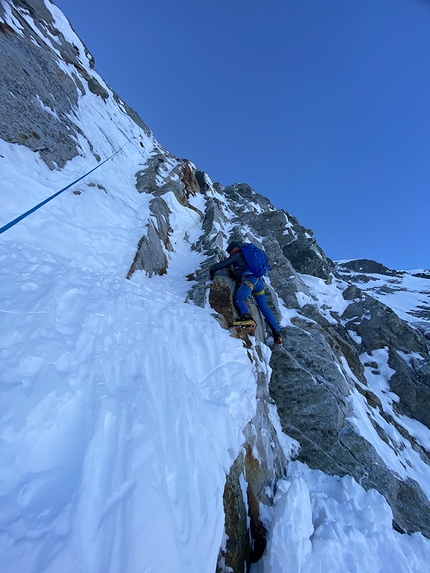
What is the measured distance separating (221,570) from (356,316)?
43.2ft

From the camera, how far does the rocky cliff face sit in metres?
4.46

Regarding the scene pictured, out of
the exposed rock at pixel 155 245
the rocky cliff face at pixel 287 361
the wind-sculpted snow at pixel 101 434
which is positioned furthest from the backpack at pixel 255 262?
the wind-sculpted snow at pixel 101 434

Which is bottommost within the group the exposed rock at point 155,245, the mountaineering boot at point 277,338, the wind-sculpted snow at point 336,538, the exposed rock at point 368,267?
the wind-sculpted snow at point 336,538

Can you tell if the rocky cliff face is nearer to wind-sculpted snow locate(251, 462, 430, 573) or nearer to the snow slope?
wind-sculpted snow locate(251, 462, 430, 573)

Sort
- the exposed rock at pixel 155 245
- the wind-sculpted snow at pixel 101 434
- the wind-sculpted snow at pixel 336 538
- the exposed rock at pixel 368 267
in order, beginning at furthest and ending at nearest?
the exposed rock at pixel 368 267
the exposed rock at pixel 155 245
the wind-sculpted snow at pixel 336 538
the wind-sculpted snow at pixel 101 434

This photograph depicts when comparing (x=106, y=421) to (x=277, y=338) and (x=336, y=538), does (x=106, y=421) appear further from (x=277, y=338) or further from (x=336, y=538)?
(x=277, y=338)

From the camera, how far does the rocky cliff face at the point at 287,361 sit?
14.6 ft

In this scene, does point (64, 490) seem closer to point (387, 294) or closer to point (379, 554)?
point (379, 554)

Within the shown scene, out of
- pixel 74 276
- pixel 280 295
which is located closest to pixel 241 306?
pixel 74 276

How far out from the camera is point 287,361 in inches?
261

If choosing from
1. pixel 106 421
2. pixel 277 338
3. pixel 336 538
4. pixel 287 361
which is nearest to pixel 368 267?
pixel 277 338

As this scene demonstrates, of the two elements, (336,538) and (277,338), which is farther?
(277,338)

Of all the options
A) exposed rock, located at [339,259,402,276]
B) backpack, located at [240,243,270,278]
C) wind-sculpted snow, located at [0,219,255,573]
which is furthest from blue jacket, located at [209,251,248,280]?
exposed rock, located at [339,259,402,276]

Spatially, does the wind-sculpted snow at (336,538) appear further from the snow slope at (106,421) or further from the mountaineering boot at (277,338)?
the mountaineering boot at (277,338)
